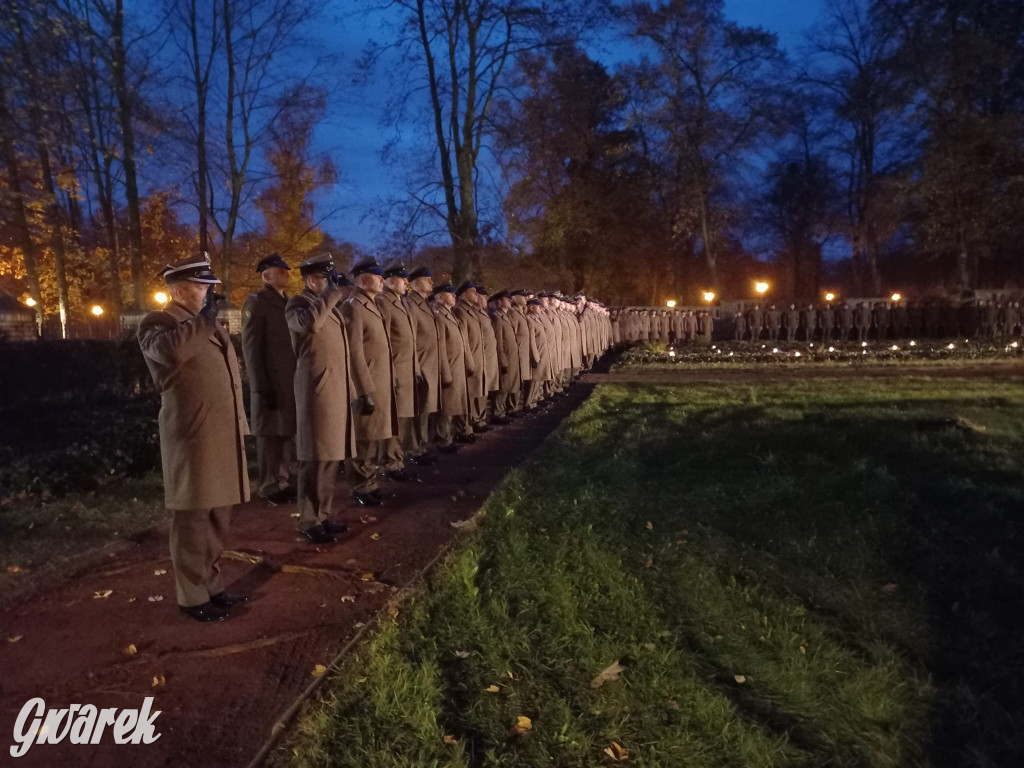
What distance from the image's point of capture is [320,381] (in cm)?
615

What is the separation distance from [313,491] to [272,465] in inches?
65.2

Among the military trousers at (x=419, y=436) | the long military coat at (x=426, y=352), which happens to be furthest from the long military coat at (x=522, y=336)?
the military trousers at (x=419, y=436)

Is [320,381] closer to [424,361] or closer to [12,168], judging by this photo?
[424,361]

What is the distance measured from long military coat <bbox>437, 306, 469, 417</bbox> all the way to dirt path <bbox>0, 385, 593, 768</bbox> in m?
3.17

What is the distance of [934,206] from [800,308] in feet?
23.6

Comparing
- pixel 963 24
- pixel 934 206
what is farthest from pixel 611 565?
pixel 963 24

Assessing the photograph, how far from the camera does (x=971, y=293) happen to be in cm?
3244

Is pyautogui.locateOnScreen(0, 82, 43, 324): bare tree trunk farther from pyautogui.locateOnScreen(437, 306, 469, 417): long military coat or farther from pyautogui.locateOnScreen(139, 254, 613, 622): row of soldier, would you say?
pyautogui.locateOnScreen(437, 306, 469, 417): long military coat

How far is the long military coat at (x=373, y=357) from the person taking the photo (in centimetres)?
709

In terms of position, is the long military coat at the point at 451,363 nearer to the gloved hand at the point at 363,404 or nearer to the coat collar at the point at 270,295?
the coat collar at the point at 270,295

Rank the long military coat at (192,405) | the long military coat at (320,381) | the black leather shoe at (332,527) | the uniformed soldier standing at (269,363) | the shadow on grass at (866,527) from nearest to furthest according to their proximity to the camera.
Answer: the long military coat at (192,405), the shadow on grass at (866,527), the long military coat at (320,381), the black leather shoe at (332,527), the uniformed soldier standing at (269,363)

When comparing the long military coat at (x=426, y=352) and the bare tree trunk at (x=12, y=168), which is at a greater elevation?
the bare tree trunk at (x=12, y=168)

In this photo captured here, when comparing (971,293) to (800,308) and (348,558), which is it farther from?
(348,558)

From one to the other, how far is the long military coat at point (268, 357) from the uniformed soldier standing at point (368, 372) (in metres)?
0.62
